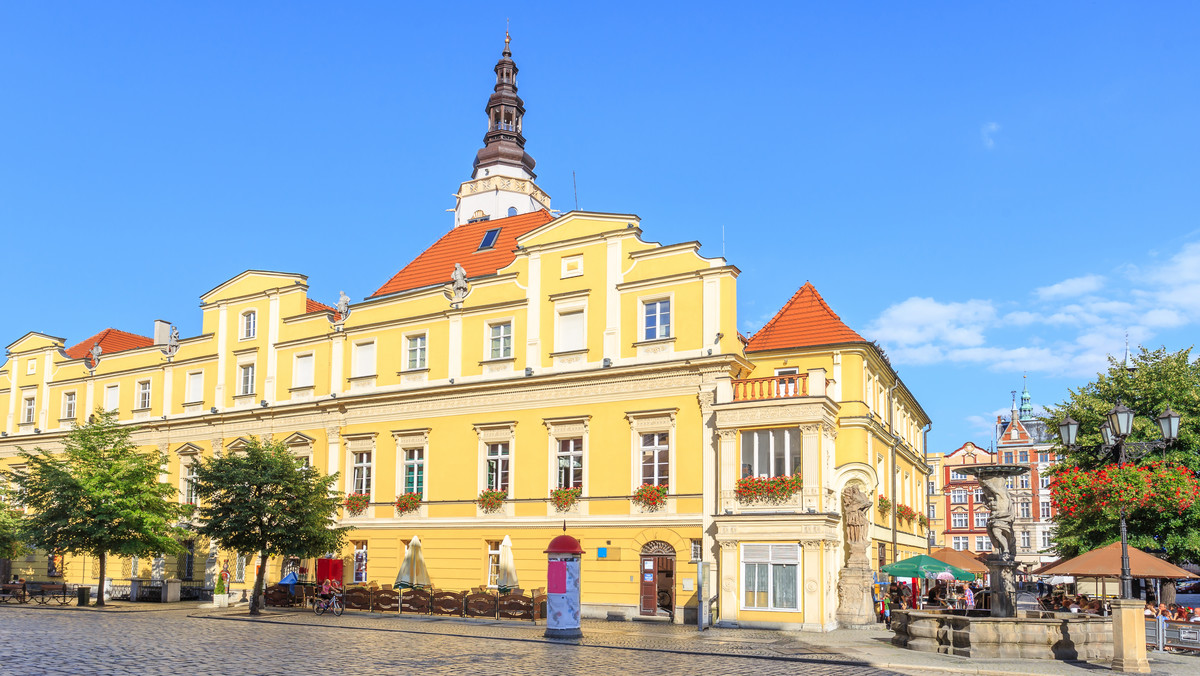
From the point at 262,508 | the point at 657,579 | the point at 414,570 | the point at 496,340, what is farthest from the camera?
the point at 496,340

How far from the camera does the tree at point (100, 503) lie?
126ft

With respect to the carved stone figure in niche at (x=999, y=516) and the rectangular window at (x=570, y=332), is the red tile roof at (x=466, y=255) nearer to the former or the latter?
the rectangular window at (x=570, y=332)

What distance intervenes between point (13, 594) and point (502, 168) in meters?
31.5

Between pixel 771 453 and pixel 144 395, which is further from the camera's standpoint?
pixel 144 395

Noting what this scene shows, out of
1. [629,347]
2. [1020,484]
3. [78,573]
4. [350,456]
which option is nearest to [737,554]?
[629,347]

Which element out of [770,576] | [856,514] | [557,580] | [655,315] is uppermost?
[655,315]

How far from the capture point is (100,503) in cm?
3878

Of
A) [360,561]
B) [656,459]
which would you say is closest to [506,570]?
[656,459]

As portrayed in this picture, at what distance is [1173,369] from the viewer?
A: 41344 millimetres

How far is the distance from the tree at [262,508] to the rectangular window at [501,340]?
7995mm

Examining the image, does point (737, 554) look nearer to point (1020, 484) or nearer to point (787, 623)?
point (787, 623)

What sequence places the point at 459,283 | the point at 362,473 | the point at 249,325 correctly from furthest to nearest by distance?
1. the point at 249,325
2. the point at 362,473
3. the point at 459,283

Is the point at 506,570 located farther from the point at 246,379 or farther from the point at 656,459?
the point at 246,379

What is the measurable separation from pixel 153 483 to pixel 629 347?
820 inches
